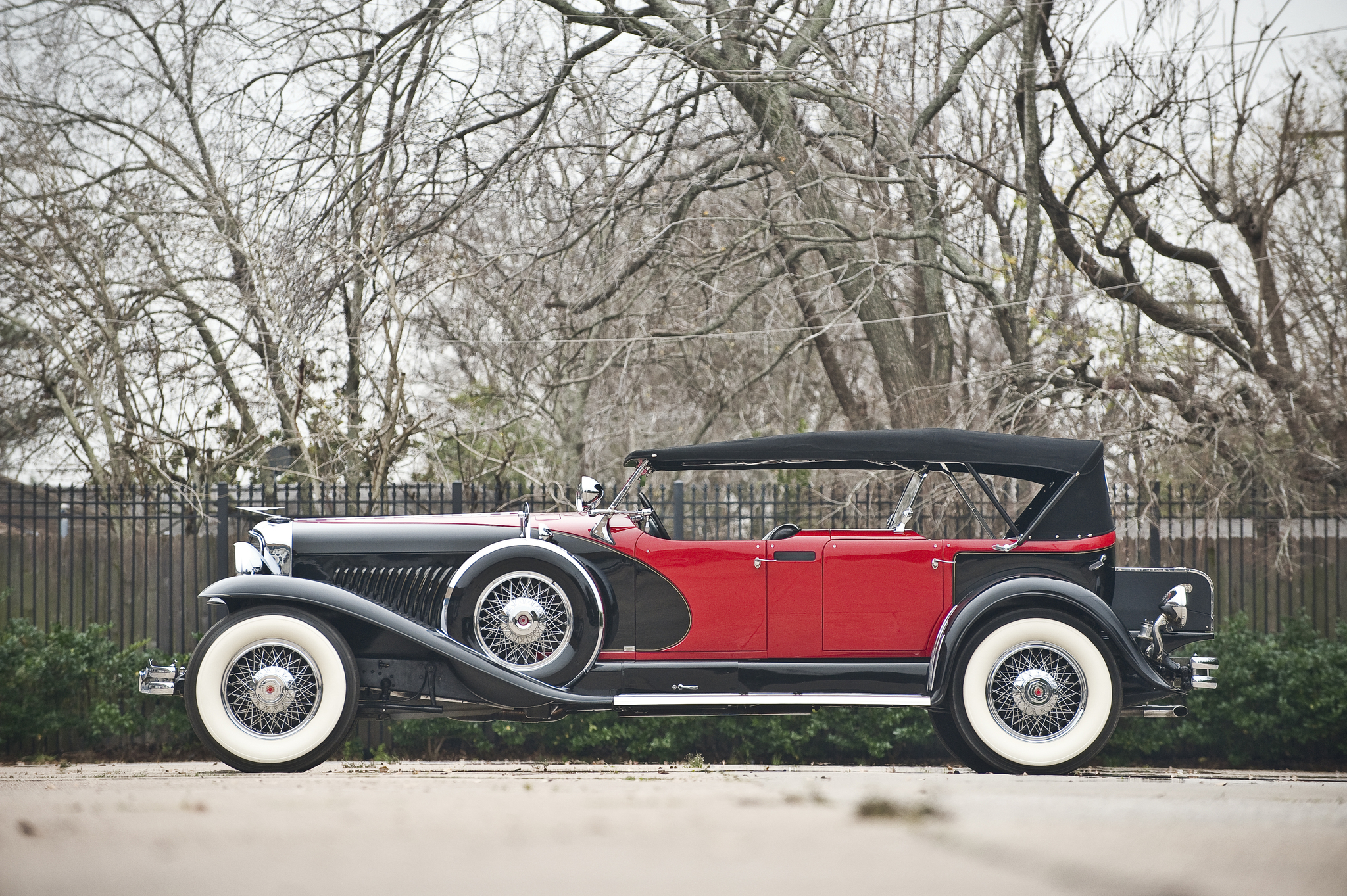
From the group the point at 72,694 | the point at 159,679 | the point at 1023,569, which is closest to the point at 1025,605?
the point at 1023,569

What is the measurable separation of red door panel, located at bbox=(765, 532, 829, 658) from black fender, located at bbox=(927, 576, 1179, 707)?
587mm

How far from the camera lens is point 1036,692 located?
4.92 m

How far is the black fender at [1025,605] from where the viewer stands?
16.2ft

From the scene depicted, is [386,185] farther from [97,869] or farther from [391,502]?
[97,869]

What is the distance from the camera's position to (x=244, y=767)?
4695 mm

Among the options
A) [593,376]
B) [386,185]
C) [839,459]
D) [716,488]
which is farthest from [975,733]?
[386,185]

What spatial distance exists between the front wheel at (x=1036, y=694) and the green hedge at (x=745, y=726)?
2802 mm

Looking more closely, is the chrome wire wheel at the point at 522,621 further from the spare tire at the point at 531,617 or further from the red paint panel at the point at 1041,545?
the red paint panel at the point at 1041,545

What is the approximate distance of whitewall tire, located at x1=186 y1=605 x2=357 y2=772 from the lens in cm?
469

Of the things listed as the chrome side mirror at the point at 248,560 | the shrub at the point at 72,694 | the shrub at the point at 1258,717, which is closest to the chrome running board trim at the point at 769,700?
the chrome side mirror at the point at 248,560

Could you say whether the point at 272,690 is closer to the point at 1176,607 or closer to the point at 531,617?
the point at 531,617

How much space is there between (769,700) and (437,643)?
5.16ft

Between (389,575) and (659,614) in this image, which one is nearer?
(659,614)

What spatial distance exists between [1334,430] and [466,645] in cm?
791
